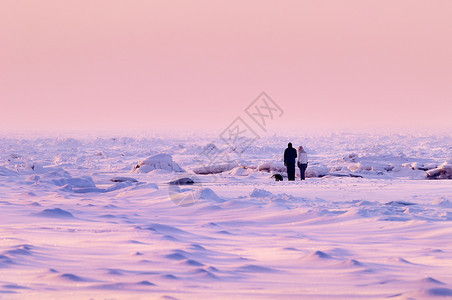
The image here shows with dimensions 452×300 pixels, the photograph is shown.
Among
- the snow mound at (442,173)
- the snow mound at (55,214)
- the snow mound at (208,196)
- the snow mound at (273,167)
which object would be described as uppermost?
the snow mound at (55,214)

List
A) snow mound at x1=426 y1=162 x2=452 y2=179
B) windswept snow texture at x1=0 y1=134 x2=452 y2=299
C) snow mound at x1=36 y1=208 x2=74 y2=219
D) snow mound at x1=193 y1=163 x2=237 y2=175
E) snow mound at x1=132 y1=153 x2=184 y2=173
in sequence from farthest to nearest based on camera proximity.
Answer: snow mound at x1=193 y1=163 x2=237 y2=175 → snow mound at x1=132 y1=153 x2=184 y2=173 → snow mound at x1=426 y1=162 x2=452 y2=179 → snow mound at x1=36 y1=208 x2=74 y2=219 → windswept snow texture at x1=0 y1=134 x2=452 y2=299

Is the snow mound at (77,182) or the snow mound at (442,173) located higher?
the snow mound at (77,182)

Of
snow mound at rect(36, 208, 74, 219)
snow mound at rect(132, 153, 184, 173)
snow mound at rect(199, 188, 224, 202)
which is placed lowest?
snow mound at rect(132, 153, 184, 173)

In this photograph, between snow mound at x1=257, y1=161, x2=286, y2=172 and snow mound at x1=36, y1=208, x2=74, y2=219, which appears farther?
snow mound at x1=257, y1=161, x2=286, y2=172

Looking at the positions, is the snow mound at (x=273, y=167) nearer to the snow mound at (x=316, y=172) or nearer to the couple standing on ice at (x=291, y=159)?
the snow mound at (x=316, y=172)

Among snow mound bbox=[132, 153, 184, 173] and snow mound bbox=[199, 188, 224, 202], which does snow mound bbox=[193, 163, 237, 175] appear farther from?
snow mound bbox=[199, 188, 224, 202]

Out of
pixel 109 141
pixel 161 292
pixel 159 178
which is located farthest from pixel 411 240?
pixel 109 141

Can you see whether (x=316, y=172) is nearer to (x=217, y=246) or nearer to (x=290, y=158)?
(x=290, y=158)

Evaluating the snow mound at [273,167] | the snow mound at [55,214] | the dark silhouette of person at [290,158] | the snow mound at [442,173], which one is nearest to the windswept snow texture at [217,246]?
the snow mound at [55,214]

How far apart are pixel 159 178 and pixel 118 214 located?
11.4 metres

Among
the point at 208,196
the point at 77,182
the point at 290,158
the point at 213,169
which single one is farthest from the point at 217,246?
the point at 213,169

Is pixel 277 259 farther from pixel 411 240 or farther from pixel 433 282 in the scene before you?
pixel 411 240

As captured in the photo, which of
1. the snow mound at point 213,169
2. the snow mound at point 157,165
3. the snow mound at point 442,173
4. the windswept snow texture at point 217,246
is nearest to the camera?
the windswept snow texture at point 217,246

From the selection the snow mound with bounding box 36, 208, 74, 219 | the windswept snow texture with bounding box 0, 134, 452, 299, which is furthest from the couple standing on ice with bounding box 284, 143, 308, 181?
the snow mound with bounding box 36, 208, 74, 219
